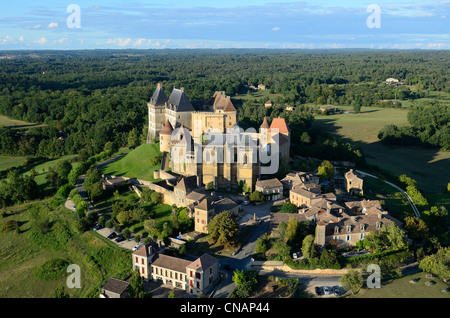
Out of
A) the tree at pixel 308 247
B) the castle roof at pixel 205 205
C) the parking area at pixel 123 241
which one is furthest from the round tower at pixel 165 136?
the tree at pixel 308 247

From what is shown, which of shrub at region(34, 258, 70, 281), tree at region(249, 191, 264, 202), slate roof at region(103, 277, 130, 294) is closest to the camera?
slate roof at region(103, 277, 130, 294)

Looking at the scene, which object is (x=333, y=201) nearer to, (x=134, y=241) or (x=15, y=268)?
(x=134, y=241)

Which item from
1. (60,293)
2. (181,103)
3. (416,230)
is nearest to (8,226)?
(60,293)

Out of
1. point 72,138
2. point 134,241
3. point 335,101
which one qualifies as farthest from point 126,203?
point 335,101

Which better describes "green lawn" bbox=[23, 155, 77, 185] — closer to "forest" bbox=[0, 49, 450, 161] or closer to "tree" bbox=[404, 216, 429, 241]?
"forest" bbox=[0, 49, 450, 161]

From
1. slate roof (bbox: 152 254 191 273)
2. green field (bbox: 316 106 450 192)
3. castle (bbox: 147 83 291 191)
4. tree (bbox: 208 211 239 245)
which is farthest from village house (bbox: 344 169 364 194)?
slate roof (bbox: 152 254 191 273)

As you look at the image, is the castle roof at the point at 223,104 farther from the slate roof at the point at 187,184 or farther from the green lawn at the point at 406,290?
the green lawn at the point at 406,290
